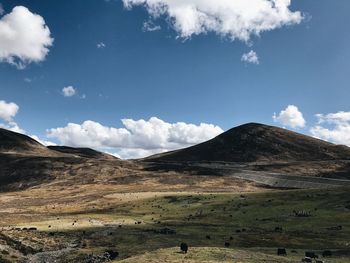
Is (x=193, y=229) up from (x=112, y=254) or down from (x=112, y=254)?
up

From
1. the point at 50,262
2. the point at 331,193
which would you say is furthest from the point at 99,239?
the point at 331,193

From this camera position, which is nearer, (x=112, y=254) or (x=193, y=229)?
(x=112, y=254)

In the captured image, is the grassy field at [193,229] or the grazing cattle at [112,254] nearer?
the grazing cattle at [112,254]

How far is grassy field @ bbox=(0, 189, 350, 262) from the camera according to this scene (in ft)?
174

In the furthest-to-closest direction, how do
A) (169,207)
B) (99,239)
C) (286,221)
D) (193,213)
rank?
(169,207) → (193,213) → (286,221) → (99,239)

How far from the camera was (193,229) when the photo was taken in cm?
7744

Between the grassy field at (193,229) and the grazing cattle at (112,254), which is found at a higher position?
the grassy field at (193,229)

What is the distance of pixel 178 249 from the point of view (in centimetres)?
4947

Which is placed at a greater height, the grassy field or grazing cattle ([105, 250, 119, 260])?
the grassy field

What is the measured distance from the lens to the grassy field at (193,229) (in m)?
53.1

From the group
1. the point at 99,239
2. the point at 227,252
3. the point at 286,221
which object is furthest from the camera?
the point at 286,221

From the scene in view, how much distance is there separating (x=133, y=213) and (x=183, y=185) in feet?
270

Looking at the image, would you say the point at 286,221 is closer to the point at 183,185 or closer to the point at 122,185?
the point at 183,185

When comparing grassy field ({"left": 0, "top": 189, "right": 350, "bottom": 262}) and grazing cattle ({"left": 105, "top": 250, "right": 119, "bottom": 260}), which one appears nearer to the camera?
grazing cattle ({"left": 105, "top": 250, "right": 119, "bottom": 260})
